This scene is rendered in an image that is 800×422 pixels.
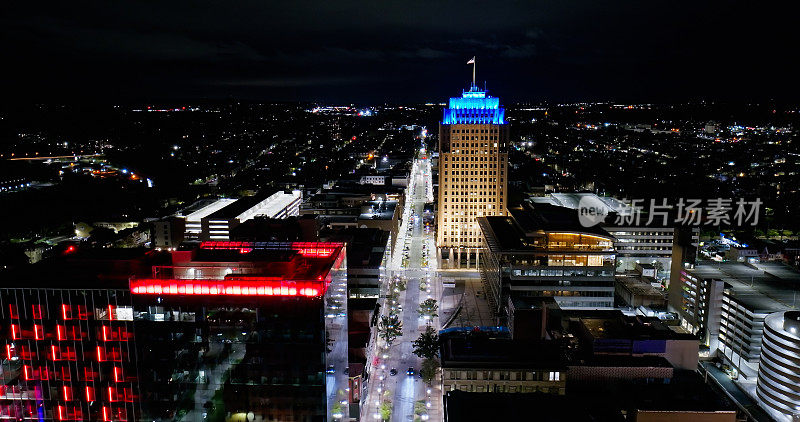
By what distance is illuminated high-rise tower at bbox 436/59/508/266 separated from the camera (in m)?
70.5

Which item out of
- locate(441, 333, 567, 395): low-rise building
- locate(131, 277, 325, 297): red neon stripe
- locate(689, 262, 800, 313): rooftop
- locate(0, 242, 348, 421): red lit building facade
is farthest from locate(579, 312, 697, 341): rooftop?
locate(131, 277, 325, 297): red neon stripe

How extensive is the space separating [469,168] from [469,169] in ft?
0.42

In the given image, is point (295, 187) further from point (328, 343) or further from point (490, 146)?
point (328, 343)

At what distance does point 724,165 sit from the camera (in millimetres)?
151750

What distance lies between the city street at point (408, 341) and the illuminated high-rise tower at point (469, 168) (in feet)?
17.5

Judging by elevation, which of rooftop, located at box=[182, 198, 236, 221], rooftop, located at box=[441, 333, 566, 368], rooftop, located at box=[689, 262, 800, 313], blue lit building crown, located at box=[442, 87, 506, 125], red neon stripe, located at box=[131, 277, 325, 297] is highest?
blue lit building crown, located at box=[442, 87, 506, 125]

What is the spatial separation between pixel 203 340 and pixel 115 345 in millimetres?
5092

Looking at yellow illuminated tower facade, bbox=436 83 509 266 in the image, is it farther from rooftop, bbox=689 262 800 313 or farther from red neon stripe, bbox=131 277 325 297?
red neon stripe, bbox=131 277 325 297

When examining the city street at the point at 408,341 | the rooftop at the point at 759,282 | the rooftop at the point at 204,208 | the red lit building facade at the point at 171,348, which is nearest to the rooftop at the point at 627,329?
the rooftop at the point at 759,282

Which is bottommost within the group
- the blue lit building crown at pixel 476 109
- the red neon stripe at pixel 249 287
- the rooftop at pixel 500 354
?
the rooftop at pixel 500 354

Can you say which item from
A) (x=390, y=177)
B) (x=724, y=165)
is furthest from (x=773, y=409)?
(x=724, y=165)

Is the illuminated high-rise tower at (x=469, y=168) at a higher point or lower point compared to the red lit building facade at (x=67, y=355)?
higher

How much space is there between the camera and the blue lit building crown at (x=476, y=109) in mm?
70438

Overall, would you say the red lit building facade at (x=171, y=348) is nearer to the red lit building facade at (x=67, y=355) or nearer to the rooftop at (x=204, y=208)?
the red lit building facade at (x=67, y=355)
